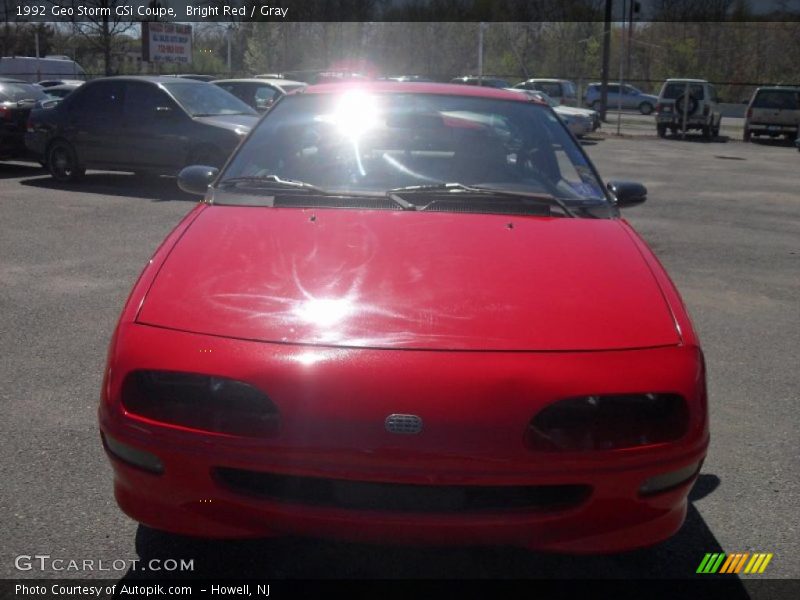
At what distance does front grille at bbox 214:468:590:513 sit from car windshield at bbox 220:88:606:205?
155cm

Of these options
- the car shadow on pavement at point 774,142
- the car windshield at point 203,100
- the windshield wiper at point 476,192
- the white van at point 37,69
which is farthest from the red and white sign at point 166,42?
the windshield wiper at point 476,192

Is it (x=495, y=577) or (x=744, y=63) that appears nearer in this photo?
(x=495, y=577)

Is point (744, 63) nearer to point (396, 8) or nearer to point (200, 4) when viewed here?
point (396, 8)

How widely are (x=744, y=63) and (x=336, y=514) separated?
5458 cm

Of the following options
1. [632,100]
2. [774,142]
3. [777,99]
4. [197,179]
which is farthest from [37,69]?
[197,179]

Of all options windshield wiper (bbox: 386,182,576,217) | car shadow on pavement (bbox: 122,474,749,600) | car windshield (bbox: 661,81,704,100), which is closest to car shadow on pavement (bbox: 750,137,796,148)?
car windshield (bbox: 661,81,704,100)

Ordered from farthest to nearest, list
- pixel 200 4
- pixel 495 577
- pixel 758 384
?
pixel 200 4 → pixel 758 384 → pixel 495 577

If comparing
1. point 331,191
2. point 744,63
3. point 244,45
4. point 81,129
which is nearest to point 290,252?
point 331,191

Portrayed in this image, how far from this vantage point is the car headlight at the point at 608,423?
2.51 m

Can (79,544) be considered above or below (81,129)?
below

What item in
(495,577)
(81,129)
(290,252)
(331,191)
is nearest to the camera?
(495,577)

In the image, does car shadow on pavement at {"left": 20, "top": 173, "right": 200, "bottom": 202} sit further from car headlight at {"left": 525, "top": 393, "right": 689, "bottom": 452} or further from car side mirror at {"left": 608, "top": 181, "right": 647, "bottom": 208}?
car headlight at {"left": 525, "top": 393, "right": 689, "bottom": 452}

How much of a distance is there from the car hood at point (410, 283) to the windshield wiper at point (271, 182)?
21cm

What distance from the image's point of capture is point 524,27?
50.0 metres
